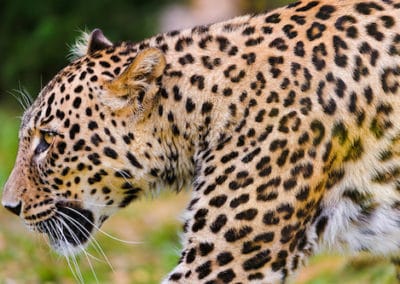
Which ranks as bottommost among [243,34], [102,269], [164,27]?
[102,269]

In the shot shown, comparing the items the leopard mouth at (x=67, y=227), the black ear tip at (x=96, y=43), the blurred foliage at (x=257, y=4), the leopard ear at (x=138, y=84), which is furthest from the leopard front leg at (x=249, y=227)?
the blurred foliage at (x=257, y=4)

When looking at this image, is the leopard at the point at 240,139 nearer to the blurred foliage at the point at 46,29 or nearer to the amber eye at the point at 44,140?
the amber eye at the point at 44,140

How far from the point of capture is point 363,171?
6355mm

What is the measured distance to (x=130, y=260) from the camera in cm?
1192

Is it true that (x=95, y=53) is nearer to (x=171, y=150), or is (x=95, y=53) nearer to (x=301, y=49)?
(x=171, y=150)

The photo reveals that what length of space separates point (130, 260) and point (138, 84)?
220 inches

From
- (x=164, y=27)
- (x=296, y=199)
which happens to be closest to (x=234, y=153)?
(x=296, y=199)

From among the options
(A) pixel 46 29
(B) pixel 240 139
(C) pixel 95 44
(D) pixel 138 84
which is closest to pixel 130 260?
(C) pixel 95 44

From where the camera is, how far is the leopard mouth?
695 cm

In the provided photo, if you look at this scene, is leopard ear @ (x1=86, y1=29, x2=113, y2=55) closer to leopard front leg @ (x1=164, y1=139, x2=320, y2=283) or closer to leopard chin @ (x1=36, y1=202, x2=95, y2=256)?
leopard chin @ (x1=36, y1=202, x2=95, y2=256)

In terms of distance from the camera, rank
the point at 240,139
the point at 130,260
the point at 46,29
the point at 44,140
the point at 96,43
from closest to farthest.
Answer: the point at 240,139
the point at 44,140
the point at 96,43
the point at 130,260
the point at 46,29

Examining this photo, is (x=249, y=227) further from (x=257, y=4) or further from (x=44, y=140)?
(x=257, y=4)

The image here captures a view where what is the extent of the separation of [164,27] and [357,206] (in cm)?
1413

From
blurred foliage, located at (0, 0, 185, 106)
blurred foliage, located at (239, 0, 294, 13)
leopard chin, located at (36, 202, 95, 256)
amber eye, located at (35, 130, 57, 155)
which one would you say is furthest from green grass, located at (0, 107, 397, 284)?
blurred foliage, located at (239, 0, 294, 13)
